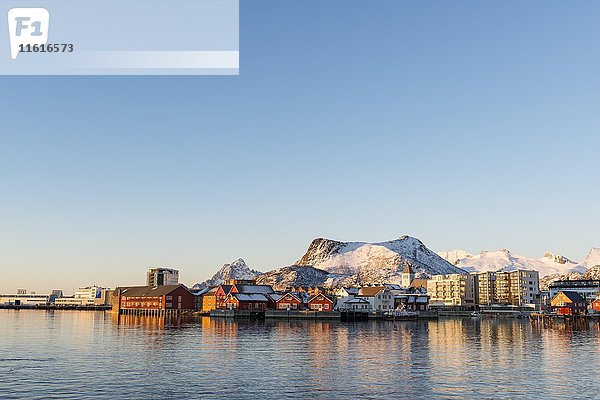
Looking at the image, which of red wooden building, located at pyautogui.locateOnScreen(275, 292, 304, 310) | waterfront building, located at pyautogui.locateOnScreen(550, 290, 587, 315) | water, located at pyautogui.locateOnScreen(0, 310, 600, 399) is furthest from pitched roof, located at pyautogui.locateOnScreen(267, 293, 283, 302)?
water, located at pyautogui.locateOnScreen(0, 310, 600, 399)

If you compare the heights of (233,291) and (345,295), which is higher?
(233,291)

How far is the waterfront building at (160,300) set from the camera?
174 metres

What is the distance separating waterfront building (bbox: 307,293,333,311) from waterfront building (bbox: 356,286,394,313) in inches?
773

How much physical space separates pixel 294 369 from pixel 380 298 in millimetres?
126659

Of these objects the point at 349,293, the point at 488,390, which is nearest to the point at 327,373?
the point at 488,390

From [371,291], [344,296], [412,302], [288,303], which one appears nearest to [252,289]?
[288,303]

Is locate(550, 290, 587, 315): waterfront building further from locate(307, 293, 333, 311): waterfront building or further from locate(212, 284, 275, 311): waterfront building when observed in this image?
locate(212, 284, 275, 311): waterfront building

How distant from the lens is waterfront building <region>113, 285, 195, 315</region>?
174m

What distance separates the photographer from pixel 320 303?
152 metres

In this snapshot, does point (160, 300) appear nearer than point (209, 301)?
No

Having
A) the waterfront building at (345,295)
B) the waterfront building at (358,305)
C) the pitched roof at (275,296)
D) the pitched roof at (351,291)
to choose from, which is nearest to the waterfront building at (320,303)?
the waterfront building at (358,305)

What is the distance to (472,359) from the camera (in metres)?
55.3

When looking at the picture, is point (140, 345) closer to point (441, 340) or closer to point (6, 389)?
point (6, 389)

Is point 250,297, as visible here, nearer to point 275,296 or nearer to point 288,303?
point 275,296
